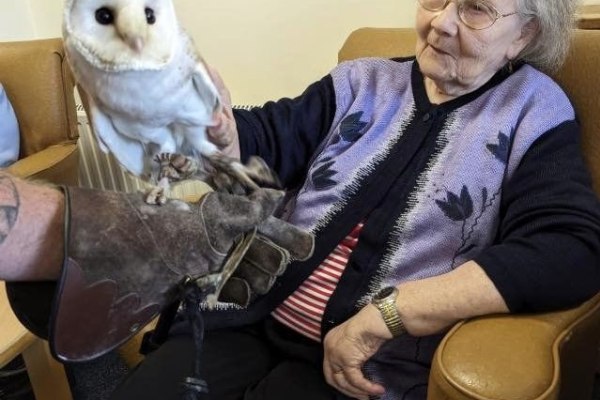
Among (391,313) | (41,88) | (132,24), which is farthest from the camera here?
(41,88)

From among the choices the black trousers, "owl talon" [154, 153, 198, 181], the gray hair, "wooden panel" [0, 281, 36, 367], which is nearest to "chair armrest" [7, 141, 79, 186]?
"wooden panel" [0, 281, 36, 367]

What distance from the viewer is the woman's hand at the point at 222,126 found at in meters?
0.71

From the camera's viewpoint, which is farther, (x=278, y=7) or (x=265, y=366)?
(x=278, y=7)

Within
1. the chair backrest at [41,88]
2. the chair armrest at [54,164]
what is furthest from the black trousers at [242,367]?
the chair backrest at [41,88]

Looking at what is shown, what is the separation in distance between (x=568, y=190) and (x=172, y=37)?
0.59m

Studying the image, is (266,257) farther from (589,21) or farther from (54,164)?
(54,164)

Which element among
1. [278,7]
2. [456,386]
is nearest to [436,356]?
[456,386]

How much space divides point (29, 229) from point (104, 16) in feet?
0.79

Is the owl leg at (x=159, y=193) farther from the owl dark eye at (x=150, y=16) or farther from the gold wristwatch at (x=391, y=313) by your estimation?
the gold wristwatch at (x=391, y=313)

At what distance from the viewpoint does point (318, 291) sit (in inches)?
38.4

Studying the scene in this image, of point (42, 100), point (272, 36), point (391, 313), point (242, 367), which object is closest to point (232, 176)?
point (391, 313)

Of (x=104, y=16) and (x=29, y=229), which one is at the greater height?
(x=104, y=16)

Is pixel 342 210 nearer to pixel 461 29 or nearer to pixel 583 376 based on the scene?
pixel 461 29

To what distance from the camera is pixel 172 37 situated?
60cm
